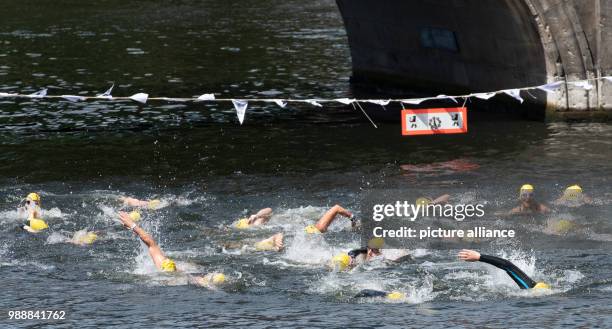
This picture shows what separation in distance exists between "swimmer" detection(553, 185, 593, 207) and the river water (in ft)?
0.95

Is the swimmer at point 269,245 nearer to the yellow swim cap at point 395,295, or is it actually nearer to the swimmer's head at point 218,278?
the swimmer's head at point 218,278

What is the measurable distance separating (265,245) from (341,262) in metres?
2.13

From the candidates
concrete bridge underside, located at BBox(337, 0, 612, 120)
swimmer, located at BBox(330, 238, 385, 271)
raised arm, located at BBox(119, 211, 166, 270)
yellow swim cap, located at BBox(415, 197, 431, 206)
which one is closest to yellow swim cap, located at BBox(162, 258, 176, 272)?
raised arm, located at BBox(119, 211, 166, 270)

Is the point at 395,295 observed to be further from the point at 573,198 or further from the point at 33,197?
the point at 33,197

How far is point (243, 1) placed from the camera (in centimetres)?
6381

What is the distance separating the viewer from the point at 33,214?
2555cm

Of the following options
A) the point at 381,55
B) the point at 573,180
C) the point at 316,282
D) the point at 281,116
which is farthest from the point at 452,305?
the point at 381,55

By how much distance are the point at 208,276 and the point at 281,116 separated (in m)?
15.2

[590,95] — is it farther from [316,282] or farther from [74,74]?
[74,74]

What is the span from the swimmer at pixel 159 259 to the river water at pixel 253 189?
0.23 metres

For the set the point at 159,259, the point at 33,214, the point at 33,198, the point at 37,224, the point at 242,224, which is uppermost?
the point at 33,198

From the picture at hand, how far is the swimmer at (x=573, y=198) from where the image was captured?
25688mm

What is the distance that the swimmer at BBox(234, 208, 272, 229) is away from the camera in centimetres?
2481

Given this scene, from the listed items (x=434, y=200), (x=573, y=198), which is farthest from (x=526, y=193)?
(x=434, y=200)
